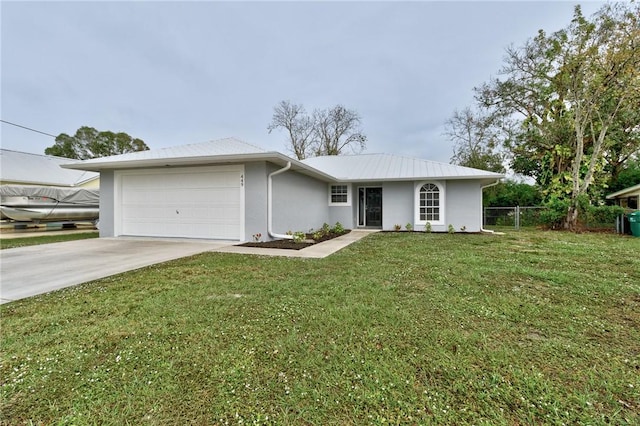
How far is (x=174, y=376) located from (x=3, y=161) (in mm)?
20758

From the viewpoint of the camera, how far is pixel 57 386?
1.87 m

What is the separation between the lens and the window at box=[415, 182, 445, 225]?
11844 mm

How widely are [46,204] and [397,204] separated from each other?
16124 millimetres

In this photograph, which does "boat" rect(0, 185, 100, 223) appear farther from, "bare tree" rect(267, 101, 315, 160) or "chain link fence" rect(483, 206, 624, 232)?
"chain link fence" rect(483, 206, 624, 232)

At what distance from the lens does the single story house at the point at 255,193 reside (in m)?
8.45

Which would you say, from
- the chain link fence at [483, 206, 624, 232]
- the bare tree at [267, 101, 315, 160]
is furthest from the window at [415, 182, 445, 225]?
the bare tree at [267, 101, 315, 160]

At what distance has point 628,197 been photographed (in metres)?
16.5

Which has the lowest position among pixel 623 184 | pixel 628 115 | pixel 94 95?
pixel 623 184

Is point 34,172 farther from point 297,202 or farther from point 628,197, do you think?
point 628,197

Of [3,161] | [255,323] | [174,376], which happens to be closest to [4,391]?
[174,376]

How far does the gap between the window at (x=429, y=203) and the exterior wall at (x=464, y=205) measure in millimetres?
306

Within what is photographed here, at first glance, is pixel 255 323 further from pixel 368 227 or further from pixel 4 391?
pixel 368 227

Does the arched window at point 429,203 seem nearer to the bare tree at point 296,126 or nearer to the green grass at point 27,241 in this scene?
the green grass at point 27,241

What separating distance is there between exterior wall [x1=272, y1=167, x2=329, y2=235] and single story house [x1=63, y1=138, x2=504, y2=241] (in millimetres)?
36
